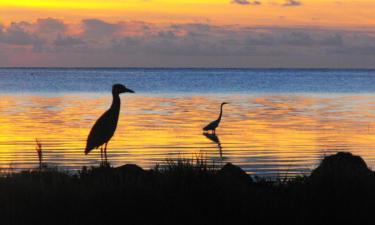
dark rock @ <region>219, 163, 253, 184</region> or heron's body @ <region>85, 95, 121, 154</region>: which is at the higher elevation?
heron's body @ <region>85, 95, 121, 154</region>

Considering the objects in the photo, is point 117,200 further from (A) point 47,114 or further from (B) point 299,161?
(A) point 47,114

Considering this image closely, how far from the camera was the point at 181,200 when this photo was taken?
9.41 m

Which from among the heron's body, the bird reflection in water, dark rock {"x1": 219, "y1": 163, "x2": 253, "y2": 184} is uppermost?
the heron's body

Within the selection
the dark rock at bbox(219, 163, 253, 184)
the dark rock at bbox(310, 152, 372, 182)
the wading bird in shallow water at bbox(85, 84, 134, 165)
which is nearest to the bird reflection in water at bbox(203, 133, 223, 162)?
the wading bird in shallow water at bbox(85, 84, 134, 165)

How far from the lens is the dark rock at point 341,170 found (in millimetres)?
10273

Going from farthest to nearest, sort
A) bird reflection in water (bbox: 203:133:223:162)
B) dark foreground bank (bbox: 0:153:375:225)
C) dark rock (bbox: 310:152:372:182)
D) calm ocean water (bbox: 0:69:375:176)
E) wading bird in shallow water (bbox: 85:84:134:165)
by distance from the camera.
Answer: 1. bird reflection in water (bbox: 203:133:223:162)
2. calm ocean water (bbox: 0:69:375:176)
3. wading bird in shallow water (bbox: 85:84:134:165)
4. dark rock (bbox: 310:152:372:182)
5. dark foreground bank (bbox: 0:153:375:225)

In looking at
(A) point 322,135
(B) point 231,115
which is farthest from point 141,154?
(B) point 231,115

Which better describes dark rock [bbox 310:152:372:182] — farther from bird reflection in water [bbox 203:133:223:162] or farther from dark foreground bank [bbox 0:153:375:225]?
bird reflection in water [bbox 203:133:223:162]

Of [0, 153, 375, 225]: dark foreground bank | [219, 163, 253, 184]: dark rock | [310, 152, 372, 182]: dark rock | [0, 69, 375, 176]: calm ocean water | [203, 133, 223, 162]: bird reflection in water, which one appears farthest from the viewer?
[203, 133, 223, 162]: bird reflection in water

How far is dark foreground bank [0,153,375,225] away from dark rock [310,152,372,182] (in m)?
0.03

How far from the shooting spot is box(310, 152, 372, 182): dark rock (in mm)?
10273

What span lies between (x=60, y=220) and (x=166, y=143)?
1348 cm

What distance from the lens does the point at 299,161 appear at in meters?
18.2

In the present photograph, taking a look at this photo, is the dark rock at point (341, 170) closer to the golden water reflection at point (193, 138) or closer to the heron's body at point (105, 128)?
the golden water reflection at point (193, 138)
